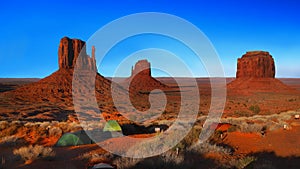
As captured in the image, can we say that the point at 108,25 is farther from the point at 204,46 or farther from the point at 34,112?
the point at 34,112

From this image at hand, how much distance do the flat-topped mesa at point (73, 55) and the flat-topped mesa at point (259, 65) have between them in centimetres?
5568

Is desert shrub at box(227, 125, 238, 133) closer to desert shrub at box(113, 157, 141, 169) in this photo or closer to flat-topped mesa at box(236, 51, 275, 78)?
desert shrub at box(113, 157, 141, 169)

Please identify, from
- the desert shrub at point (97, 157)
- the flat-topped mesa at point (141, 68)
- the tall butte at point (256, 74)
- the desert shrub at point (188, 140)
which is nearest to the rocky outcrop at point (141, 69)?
the flat-topped mesa at point (141, 68)

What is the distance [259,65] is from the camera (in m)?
89.9

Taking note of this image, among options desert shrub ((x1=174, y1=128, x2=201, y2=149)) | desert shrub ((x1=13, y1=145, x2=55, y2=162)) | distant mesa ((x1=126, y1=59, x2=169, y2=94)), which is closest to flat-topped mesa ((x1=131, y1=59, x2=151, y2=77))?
distant mesa ((x1=126, y1=59, x2=169, y2=94))

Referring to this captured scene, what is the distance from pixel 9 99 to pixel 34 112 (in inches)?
660

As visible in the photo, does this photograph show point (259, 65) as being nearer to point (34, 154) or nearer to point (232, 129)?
point (232, 129)

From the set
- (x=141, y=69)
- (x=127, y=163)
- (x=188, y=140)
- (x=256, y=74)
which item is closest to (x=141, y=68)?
(x=141, y=69)

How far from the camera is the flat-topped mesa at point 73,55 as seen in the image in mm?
66312

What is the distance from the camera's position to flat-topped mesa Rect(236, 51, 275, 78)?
89.7 metres

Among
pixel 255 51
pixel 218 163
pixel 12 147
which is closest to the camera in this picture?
pixel 218 163

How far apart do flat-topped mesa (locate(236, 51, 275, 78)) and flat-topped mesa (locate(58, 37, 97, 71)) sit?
55.7 m

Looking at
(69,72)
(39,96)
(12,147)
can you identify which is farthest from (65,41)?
(12,147)

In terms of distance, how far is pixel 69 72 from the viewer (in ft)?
212
